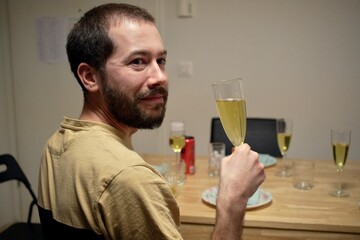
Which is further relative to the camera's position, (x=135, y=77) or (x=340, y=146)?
(x=340, y=146)

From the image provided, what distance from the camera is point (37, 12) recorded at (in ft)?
10.3

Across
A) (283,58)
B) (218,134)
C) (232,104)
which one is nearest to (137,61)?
(232,104)

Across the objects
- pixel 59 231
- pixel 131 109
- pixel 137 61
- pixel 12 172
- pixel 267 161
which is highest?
pixel 137 61

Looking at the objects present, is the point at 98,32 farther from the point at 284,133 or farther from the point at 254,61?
the point at 254,61

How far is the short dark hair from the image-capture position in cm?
103

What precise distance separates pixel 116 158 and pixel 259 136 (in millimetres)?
1637

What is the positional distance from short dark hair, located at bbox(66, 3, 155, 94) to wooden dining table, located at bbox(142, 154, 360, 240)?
2.11ft

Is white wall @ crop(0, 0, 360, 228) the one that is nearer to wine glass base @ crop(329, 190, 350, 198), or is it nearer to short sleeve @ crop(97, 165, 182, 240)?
wine glass base @ crop(329, 190, 350, 198)

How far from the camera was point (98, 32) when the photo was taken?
3.43 feet

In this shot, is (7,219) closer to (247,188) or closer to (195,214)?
(195,214)

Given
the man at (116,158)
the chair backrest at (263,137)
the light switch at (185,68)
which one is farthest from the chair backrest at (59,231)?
the light switch at (185,68)

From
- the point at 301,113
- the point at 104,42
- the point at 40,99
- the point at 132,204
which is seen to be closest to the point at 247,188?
the point at 132,204

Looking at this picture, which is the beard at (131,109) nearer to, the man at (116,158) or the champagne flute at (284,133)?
the man at (116,158)

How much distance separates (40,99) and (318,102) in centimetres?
226
